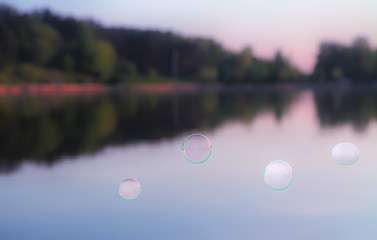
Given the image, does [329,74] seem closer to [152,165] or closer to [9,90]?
[9,90]

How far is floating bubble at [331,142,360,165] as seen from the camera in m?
7.07

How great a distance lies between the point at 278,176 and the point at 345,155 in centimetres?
201

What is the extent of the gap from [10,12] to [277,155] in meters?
56.9

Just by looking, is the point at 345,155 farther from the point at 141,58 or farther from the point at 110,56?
the point at 141,58

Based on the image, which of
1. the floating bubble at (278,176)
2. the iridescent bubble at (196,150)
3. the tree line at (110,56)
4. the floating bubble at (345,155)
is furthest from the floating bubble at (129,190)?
the tree line at (110,56)

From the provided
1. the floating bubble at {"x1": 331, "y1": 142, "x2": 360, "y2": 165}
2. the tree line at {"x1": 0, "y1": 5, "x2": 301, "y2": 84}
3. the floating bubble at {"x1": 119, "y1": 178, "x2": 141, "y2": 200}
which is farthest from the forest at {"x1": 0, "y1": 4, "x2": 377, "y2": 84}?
the floating bubble at {"x1": 119, "y1": 178, "x2": 141, "y2": 200}

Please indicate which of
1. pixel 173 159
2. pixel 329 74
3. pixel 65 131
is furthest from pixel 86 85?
pixel 329 74

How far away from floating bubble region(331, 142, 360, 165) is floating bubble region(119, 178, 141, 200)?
142 inches

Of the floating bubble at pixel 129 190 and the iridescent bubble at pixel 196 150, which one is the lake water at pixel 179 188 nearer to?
the floating bubble at pixel 129 190

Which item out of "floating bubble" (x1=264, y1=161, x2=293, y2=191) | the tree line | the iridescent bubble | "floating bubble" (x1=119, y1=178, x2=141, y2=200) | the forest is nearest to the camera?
"floating bubble" (x1=119, y1=178, x2=141, y2=200)

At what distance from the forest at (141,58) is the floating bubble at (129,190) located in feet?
147

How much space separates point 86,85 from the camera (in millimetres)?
46469

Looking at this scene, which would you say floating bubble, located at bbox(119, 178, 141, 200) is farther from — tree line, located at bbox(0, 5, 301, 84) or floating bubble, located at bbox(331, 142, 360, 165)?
tree line, located at bbox(0, 5, 301, 84)

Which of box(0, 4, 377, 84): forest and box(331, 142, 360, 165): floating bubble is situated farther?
box(0, 4, 377, 84): forest
